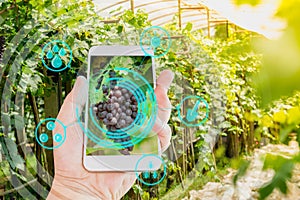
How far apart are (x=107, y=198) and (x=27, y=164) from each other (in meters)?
0.98

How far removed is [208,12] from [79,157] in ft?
13.5

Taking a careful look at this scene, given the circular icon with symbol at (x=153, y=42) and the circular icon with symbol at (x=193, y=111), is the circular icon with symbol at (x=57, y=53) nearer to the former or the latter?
the circular icon with symbol at (x=153, y=42)

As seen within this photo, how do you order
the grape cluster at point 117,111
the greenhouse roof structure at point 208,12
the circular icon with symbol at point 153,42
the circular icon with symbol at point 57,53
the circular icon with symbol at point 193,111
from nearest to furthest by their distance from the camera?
1. the greenhouse roof structure at point 208,12
2. the grape cluster at point 117,111
3. the circular icon with symbol at point 153,42
4. the circular icon with symbol at point 57,53
5. the circular icon with symbol at point 193,111

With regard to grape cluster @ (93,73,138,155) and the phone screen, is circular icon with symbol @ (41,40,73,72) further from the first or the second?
grape cluster @ (93,73,138,155)

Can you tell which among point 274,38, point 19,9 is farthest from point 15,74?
point 274,38

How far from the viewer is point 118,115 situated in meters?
1.28

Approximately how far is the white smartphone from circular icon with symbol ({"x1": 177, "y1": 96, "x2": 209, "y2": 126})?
1708 millimetres

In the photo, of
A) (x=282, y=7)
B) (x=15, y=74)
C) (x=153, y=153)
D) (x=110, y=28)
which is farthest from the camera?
(x=110, y=28)

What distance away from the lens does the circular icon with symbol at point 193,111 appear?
321 cm

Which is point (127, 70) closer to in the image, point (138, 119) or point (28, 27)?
point (138, 119)

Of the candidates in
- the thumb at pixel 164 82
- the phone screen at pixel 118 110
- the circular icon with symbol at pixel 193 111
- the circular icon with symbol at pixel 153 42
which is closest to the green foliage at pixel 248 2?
the phone screen at pixel 118 110

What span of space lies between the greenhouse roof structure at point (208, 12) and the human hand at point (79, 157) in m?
0.29

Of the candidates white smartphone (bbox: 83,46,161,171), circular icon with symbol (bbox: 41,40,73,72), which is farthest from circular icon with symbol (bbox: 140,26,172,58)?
circular icon with symbol (bbox: 41,40,73,72)

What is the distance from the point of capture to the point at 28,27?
195cm
